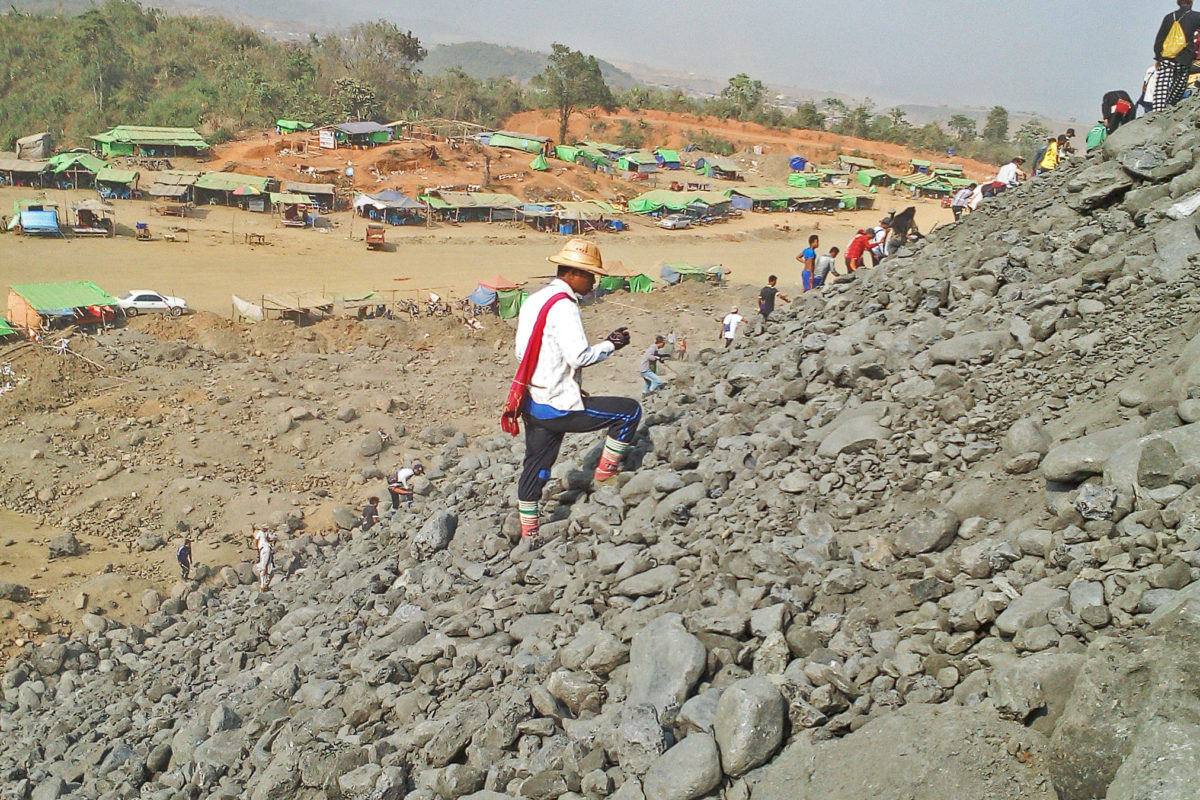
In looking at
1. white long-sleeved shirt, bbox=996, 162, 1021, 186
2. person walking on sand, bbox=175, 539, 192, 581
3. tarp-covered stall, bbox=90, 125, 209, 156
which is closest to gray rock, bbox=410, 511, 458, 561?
person walking on sand, bbox=175, 539, 192, 581

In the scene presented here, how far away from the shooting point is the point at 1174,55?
9.29 metres

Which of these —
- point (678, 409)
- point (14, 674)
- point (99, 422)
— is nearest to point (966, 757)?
point (678, 409)

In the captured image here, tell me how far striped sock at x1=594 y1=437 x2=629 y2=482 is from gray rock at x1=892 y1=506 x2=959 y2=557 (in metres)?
2.37

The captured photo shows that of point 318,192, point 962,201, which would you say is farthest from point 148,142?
point 962,201

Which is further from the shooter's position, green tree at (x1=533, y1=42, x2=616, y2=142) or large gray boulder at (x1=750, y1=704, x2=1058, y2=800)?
green tree at (x1=533, y1=42, x2=616, y2=142)

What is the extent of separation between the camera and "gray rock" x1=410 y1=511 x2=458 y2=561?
6.71m

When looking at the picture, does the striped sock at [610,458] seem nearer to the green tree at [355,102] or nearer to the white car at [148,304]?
the white car at [148,304]

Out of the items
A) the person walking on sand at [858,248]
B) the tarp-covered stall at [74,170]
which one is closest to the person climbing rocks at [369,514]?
the person walking on sand at [858,248]

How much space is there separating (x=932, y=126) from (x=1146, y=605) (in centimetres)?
7887

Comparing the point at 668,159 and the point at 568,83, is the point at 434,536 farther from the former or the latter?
the point at 568,83

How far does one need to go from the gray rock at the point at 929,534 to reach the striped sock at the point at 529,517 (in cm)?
255

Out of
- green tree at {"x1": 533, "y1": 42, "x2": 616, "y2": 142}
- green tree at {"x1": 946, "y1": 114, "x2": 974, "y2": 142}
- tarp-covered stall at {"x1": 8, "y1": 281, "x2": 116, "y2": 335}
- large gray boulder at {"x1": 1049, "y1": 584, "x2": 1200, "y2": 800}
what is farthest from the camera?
green tree at {"x1": 946, "y1": 114, "x2": 974, "y2": 142}

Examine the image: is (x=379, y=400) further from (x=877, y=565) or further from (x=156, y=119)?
(x=156, y=119)

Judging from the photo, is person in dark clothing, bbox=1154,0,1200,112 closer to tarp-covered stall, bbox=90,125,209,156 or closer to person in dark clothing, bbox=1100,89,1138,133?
person in dark clothing, bbox=1100,89,1138,133
